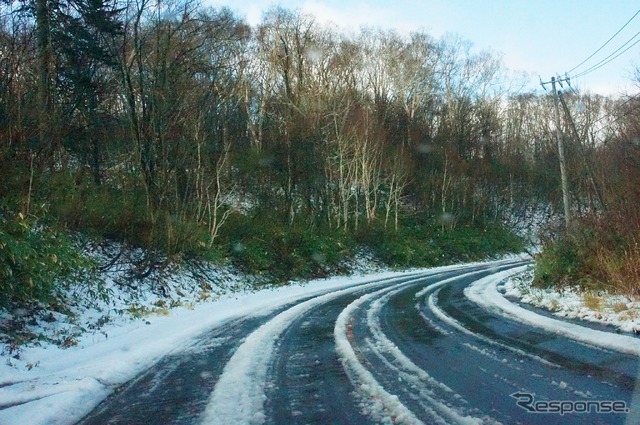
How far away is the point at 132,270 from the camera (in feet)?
49.1

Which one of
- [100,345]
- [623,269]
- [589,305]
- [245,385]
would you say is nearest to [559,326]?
[589,305]

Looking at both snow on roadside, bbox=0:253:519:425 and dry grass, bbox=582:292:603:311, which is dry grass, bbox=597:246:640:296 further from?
snow on roadside, bbox=0:253:519:425

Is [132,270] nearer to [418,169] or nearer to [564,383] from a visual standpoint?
[564,383]

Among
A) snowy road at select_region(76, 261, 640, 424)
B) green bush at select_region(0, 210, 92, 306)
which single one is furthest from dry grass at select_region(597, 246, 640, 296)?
green bush at select_region(0, 210, 92, 306)

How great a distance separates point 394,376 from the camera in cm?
568

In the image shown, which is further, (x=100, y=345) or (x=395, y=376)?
(x=100, y=345)

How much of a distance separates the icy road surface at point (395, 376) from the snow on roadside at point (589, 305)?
24.1 inches

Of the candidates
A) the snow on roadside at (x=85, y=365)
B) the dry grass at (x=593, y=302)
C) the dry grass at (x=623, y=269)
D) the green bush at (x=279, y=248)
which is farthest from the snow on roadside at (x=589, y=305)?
the green bush at (x=279, y=248)

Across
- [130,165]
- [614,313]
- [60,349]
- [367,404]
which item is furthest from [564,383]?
[130,165]

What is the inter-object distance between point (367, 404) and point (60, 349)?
5.59 m

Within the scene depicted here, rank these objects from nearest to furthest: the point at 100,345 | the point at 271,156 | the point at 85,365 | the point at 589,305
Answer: the point at 85,365
the point at 100,345
the point at 589,305
the point at 271,156

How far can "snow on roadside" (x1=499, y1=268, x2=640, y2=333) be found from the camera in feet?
26.8

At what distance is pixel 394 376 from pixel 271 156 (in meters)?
25.2

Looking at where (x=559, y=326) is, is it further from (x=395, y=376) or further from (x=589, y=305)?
(x=395, y=376)
